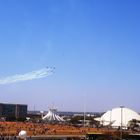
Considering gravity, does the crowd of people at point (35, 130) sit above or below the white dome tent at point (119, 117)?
below

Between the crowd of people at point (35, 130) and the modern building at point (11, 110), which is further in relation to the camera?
the modern building at point (11, 110)

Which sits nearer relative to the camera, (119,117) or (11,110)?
(119,117)

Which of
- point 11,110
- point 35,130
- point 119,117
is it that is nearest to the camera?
point 35,130

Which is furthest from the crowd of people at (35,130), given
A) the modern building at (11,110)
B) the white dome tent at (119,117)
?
the modern building at (11,110)

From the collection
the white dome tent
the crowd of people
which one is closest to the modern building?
the white dome tent

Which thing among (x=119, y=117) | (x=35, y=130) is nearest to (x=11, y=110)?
(x=119, y=117)

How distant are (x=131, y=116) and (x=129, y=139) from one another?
66715 mm

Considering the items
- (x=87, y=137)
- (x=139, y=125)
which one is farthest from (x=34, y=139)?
(x=139, y=125)

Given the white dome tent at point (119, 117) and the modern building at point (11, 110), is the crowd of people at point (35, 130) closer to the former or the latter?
the white dome tent at point (119, 117)

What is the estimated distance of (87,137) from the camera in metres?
86.1

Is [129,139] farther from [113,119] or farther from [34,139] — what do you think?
[113,119]

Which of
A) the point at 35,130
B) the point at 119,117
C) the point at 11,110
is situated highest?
the point at 11,110

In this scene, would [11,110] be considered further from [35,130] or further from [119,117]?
[35,130]

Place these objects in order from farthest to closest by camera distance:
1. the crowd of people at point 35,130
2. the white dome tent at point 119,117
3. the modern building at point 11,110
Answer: the modern building at point 11,110
the white dome tent at point 119,117
the crowd of people at point 35,130
